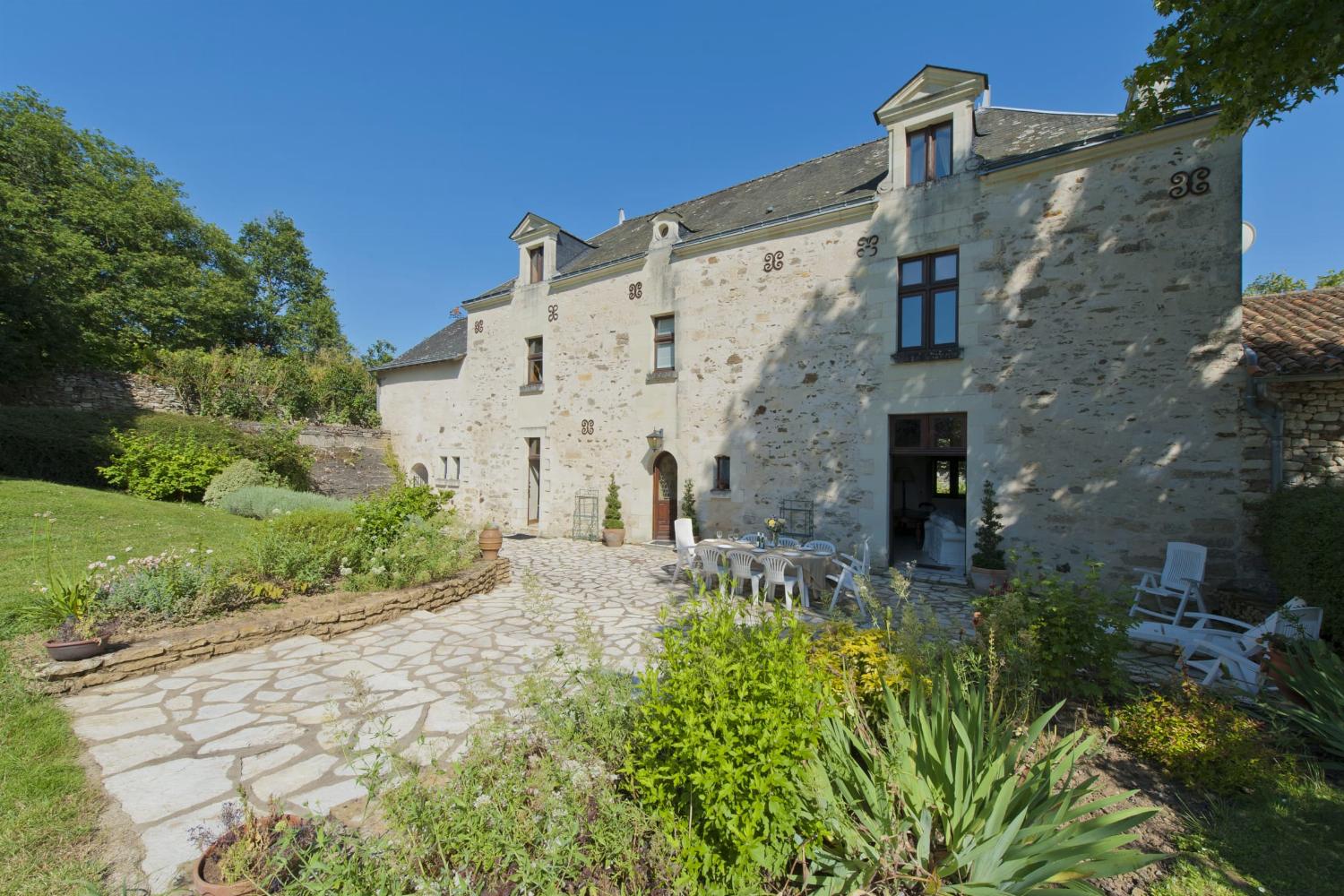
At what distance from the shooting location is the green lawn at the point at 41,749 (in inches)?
87.1

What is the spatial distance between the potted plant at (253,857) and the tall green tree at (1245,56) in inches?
300

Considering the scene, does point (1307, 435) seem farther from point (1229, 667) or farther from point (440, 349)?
point (440, 349)

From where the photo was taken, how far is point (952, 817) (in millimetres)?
2205

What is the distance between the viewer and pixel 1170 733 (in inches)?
122

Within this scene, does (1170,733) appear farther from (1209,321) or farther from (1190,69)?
(1209,321)

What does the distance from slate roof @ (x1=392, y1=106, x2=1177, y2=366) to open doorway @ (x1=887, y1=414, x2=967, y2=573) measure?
4227 millimetres

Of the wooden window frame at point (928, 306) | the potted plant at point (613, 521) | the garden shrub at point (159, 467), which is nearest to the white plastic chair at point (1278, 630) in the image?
the wooden window frame at point (928, 306)

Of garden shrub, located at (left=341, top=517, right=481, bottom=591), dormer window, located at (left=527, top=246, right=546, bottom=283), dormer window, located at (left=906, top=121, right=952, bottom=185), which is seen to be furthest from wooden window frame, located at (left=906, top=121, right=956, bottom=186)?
garden shrub, located at (left=341, top=517, right=481, bottom=591)

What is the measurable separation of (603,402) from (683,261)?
3819 mm

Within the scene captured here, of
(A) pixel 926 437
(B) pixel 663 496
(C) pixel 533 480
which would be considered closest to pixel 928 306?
(A) pixel 926 437

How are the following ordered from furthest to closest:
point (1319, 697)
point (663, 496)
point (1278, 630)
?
point (663, 496), point (1278, 630), point (1319, 697)

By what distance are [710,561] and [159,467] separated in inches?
495

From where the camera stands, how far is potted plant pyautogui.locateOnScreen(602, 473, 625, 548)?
40.0 feet

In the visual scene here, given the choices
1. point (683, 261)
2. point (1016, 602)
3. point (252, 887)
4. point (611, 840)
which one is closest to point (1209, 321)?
point (1016, 602)
